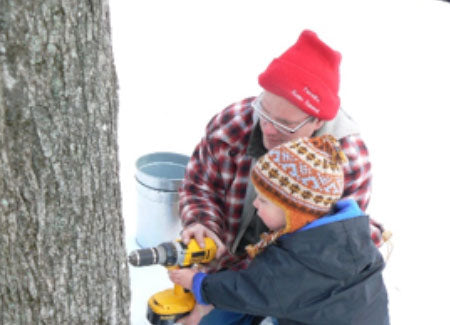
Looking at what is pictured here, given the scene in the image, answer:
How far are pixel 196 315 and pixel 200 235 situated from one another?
1.38 ft

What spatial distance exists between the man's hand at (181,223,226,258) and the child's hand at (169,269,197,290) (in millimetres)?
119

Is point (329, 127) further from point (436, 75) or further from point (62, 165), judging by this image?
point (436, 75)

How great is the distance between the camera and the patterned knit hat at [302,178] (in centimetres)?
173

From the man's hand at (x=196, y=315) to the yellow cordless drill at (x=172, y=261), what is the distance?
0.10 ft

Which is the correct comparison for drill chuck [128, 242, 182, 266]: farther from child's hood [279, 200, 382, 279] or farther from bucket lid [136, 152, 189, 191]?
bucket lid [136, 152, 189, 191]

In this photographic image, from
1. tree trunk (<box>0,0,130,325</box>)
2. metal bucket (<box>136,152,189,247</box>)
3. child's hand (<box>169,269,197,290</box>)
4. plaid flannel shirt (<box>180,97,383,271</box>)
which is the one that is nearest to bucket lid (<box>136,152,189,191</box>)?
metal bucket (<box>136,152,189,247</box>)

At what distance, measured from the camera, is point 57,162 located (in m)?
1.19

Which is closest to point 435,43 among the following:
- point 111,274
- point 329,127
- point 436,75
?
point 436,75

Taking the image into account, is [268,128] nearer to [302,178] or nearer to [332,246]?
[302,178]

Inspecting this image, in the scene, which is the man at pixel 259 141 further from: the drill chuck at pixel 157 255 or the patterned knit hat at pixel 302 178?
the patterned knit hat at pixel 302 178

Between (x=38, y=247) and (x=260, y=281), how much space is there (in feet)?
2.75

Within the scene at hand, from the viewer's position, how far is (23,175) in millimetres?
1159

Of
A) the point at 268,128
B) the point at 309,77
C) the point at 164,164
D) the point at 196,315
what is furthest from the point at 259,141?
the point at 164,164

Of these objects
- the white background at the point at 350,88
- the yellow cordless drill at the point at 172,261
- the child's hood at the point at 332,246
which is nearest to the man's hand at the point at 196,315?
the yellow cordless drill at the point at 172,261
